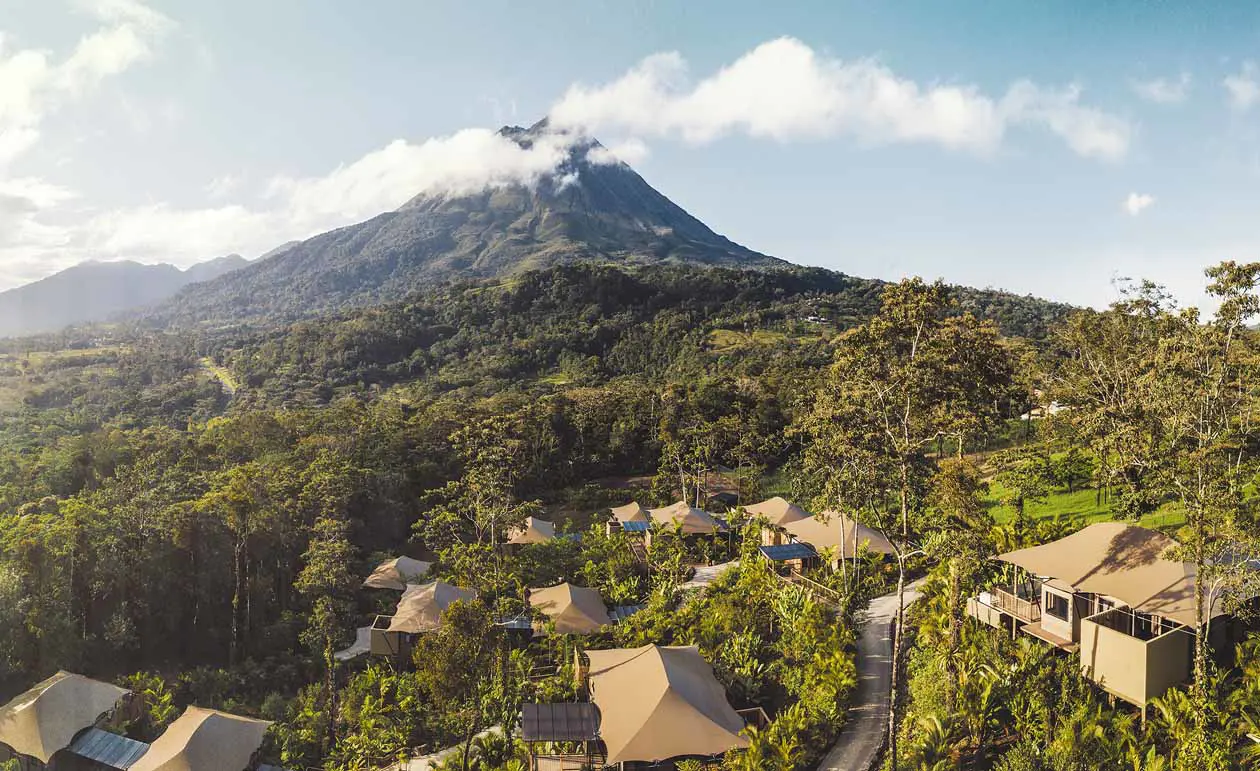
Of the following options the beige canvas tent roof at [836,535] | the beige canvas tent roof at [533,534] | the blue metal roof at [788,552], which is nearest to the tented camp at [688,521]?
the beige canvas tent roof at [836,535]

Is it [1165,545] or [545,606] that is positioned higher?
[1165,545]

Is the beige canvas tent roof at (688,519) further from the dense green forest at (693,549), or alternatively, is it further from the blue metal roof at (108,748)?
the blue metal roof at (108,748)

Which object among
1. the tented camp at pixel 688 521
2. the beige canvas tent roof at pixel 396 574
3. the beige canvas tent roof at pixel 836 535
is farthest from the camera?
the tented camp at pixel 688 521

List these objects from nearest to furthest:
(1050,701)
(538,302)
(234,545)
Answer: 1. (1050,701)
2. (234,545)
3. (538,302)

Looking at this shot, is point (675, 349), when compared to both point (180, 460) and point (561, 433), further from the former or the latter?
point (180, 460)

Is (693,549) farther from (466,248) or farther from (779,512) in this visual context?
(466,248)

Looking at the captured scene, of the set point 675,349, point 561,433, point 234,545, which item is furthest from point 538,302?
point 234,545
